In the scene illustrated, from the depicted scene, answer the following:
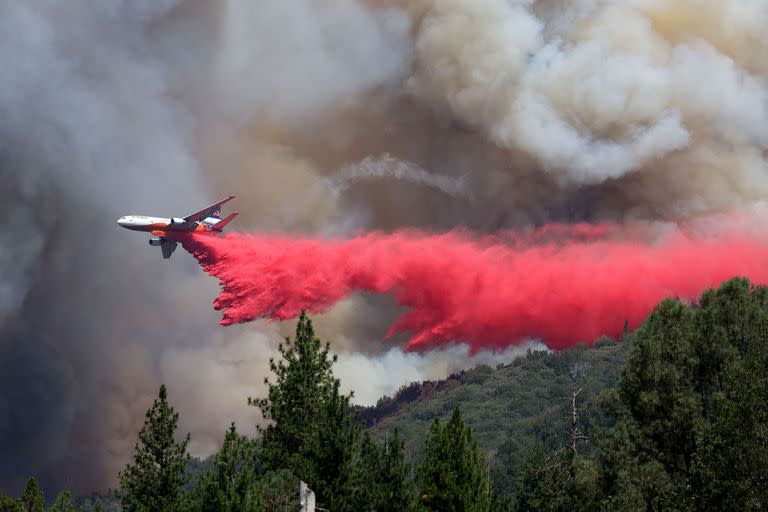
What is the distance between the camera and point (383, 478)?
7512 cm

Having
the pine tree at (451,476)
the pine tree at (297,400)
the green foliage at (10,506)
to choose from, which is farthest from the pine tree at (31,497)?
the pine tree at (451,476)

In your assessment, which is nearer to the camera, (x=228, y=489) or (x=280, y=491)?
(x=228, y=489)

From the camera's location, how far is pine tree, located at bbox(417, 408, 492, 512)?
60.0 meters

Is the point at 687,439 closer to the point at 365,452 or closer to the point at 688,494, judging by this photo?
the point at 688,494

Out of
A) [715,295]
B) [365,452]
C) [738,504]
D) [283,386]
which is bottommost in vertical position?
[738,504]

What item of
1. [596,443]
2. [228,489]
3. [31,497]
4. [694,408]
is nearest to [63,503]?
[31,497]

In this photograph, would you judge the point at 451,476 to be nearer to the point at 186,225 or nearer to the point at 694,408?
the point at 694,408

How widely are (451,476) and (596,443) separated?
61.9 feet

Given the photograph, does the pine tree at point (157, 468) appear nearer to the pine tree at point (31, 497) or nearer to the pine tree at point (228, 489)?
the pine tree at point (228, 489)

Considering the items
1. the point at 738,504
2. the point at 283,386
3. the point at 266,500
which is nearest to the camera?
the point at 738,504

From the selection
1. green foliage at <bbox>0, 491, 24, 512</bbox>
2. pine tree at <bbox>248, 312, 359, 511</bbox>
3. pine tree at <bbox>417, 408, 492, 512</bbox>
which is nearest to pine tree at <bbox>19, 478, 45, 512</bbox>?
green foliage at <bbox>0, 491, 24, 512</bbox>

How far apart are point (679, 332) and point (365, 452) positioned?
71.4 feet

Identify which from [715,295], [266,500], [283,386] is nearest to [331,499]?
[266,500]

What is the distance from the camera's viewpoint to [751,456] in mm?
58656
